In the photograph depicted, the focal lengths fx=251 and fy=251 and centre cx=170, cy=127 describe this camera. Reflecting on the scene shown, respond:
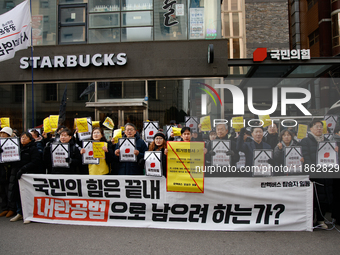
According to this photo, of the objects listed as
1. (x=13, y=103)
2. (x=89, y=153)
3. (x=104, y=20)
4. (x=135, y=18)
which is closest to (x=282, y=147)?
(x=89, y=153)

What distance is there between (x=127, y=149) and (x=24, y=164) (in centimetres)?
228

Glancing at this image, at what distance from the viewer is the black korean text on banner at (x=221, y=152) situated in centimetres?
497

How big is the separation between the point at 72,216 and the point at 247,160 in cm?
371

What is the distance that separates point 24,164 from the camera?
5.38m

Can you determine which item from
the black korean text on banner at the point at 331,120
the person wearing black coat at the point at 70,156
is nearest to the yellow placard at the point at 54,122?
the person wearing black coat at the point at 70,156

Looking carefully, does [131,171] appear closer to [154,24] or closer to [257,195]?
[257,195]

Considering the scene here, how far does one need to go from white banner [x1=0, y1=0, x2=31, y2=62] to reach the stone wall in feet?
91.8

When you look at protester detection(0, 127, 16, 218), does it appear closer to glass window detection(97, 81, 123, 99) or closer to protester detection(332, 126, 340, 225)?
glass window detection(97, 81, 123, 99)

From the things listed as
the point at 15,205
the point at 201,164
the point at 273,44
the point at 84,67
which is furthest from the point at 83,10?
the point at 273,44

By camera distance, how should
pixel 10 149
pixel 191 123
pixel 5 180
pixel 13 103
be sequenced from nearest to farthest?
pixel 10 149
pixel 5 180
pixel 191 123
pixel 13 103

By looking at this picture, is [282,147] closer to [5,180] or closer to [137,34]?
[5,180]

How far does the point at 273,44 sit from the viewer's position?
30.1 m

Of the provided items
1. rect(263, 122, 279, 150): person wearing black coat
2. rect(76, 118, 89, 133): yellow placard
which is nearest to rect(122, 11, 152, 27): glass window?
rect(76, 118, 89, 133): yellow placard

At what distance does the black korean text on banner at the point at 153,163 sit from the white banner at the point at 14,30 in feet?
18.5
